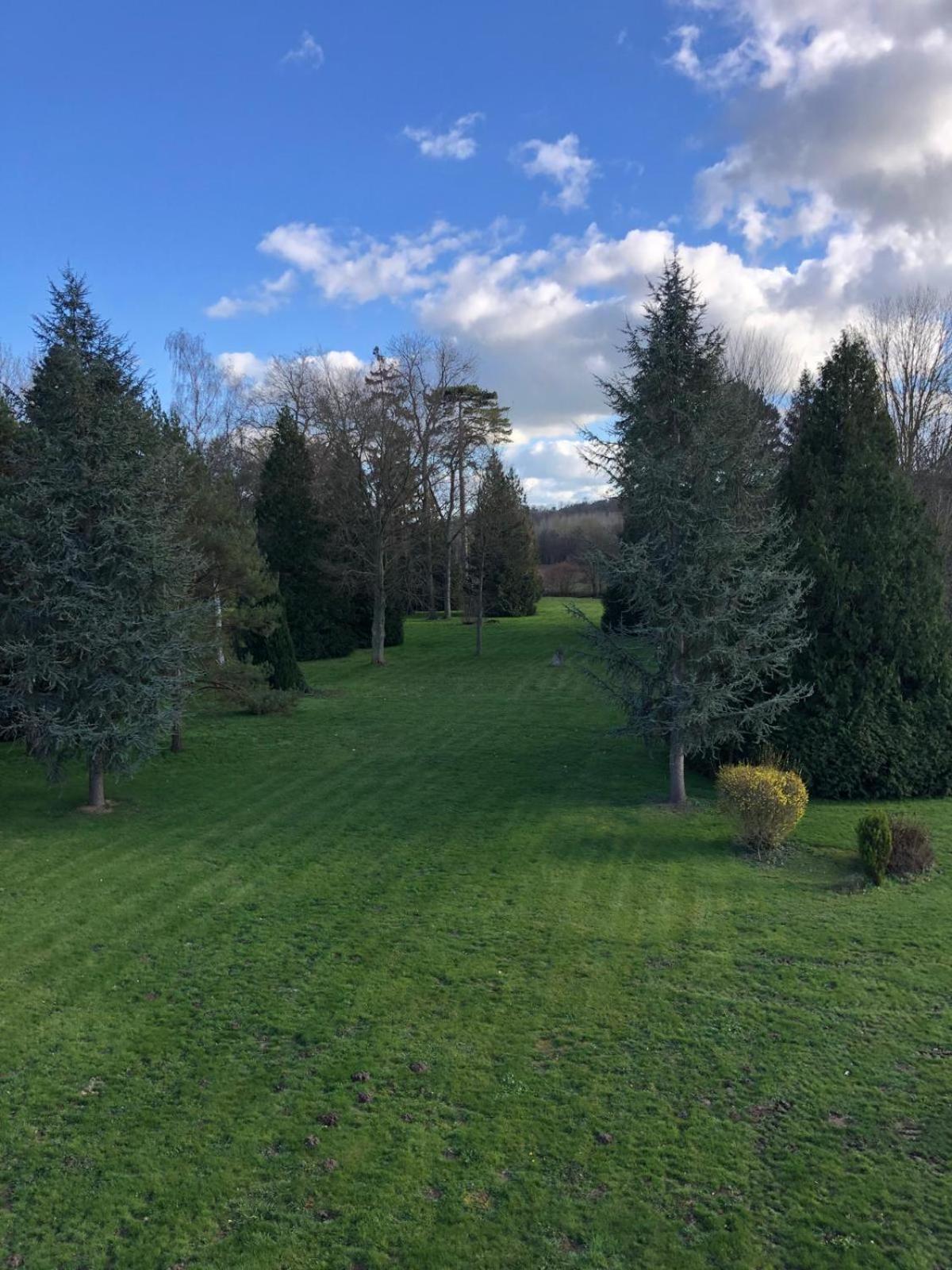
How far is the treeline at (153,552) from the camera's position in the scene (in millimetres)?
11938

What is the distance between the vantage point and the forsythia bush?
10898mm

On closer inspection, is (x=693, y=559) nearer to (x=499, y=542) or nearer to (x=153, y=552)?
(x=153, y=552)

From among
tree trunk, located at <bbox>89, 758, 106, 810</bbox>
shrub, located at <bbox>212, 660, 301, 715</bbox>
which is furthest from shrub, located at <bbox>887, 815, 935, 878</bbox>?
shrub, located at <bbox>212, 660, 301, 715</bbox>

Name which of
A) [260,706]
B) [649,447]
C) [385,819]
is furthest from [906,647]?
[260,706]

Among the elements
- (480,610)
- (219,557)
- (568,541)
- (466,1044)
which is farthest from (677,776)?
(568,541)

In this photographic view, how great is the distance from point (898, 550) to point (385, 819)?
9185mm

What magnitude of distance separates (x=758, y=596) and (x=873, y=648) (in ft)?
7.89

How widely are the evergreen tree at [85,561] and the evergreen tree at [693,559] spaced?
6.88 meters

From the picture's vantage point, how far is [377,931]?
8531 millimetres

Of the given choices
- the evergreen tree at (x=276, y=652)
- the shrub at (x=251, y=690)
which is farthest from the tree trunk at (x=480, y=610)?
the shrub at (x=251, y=690)

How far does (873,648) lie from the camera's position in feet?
44.1

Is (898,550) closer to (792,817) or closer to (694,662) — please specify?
(694,662)

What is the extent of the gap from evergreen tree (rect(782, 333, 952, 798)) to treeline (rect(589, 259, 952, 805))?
0.08ft

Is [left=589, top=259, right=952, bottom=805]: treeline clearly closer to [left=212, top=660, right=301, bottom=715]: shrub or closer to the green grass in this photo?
the green grass
